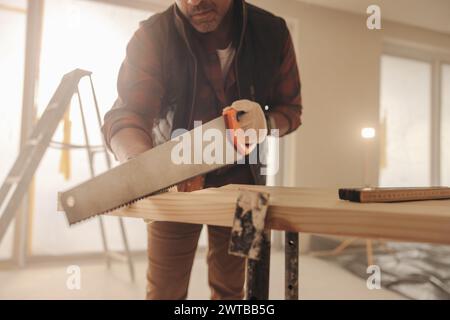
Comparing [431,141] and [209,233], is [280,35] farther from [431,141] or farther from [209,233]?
[431,141]

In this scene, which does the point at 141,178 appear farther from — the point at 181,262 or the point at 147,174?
the point at 181,262

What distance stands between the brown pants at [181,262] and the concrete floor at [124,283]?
1.51 feet

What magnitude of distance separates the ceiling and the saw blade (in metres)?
0.88

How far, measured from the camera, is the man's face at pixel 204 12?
A: 0.64m

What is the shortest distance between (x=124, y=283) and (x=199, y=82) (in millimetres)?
1072

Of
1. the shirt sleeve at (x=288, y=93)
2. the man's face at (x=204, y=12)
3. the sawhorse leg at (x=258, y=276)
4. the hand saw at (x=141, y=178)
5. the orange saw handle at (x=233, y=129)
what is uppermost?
the man's face at (x=204, y=12)

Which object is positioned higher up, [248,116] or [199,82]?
[199,82]

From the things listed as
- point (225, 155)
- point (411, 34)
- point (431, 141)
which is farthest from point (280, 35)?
point (431, 141)

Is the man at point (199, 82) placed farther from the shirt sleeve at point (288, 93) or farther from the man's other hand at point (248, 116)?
the man's other hand at point (248, 116)

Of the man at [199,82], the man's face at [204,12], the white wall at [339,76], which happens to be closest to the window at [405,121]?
the white wall at [339,76]

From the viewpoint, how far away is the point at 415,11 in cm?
98

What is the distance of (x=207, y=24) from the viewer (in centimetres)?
66

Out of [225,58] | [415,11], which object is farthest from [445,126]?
[225,58]
